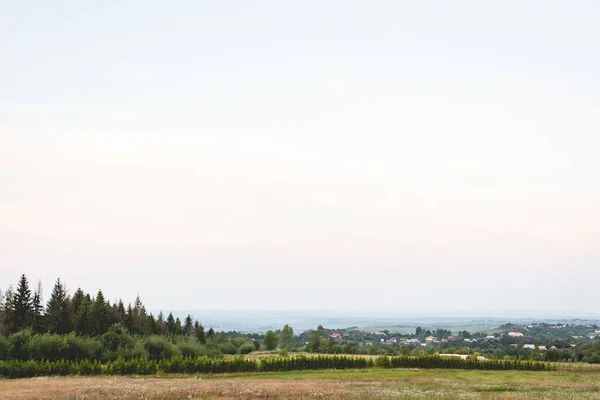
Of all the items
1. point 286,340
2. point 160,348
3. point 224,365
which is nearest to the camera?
point 224,365

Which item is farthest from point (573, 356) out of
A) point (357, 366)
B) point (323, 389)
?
point (323, 389)

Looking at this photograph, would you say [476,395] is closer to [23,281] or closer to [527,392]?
[527,392]

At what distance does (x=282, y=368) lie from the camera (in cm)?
6206

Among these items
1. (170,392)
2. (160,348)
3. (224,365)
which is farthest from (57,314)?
(170,392)

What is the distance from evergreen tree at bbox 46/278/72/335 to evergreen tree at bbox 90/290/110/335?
130 inches

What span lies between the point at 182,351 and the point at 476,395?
52.9 m

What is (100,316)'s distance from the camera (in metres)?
79.8

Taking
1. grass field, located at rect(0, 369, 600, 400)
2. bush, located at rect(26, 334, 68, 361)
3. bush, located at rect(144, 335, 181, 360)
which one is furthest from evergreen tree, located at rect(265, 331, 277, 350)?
grass field, located at rect(0, 369, 600, 400)

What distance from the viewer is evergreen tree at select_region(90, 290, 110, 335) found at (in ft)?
258

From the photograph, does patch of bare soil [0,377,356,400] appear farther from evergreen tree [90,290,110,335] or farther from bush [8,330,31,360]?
evergreen tree [90,290,110,335]

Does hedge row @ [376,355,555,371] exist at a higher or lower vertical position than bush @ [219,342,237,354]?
higher

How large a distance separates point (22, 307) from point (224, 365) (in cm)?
3503

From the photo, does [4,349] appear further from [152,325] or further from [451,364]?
[451,364]

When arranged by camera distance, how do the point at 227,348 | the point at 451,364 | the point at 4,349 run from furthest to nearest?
1. the point at 227,348
2. the point at 451,364
3. the point at 4,349
